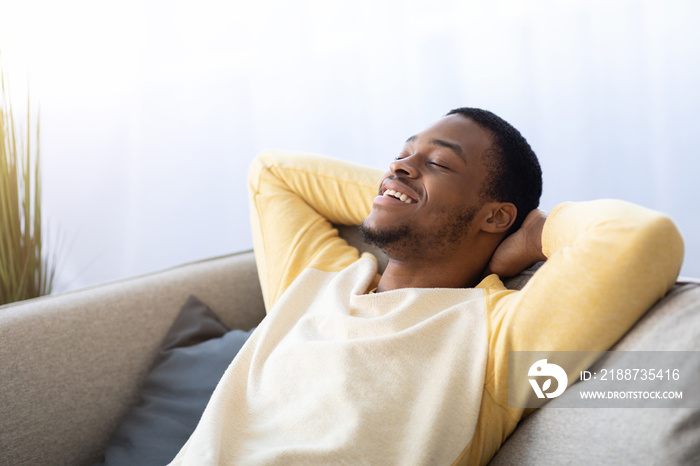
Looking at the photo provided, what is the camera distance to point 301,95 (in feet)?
7.94

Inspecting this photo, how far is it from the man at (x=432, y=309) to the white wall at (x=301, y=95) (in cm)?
74

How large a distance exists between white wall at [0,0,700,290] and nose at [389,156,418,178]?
848mm

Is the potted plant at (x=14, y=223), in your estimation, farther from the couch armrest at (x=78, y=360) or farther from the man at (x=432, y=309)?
the man at (x=432, y=309)

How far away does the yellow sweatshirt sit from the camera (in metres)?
0.88

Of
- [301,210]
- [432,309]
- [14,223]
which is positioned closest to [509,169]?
[432,309]

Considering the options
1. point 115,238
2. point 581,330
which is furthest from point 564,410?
point 115,238

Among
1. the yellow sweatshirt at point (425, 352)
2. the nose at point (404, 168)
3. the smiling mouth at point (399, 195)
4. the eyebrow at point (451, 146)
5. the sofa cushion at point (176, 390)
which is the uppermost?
A: the eyebrow at point (451, 146)

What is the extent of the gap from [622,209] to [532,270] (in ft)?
0.99

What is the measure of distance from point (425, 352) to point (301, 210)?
0.66 meters

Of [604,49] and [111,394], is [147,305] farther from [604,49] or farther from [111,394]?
[604,49]

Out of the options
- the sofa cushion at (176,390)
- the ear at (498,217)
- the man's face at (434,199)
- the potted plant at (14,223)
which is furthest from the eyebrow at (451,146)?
the potted plant at (14,223)

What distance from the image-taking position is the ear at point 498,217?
4.05ft

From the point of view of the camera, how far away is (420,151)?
4.23ft

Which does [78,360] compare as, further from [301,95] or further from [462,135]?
[301,95]
